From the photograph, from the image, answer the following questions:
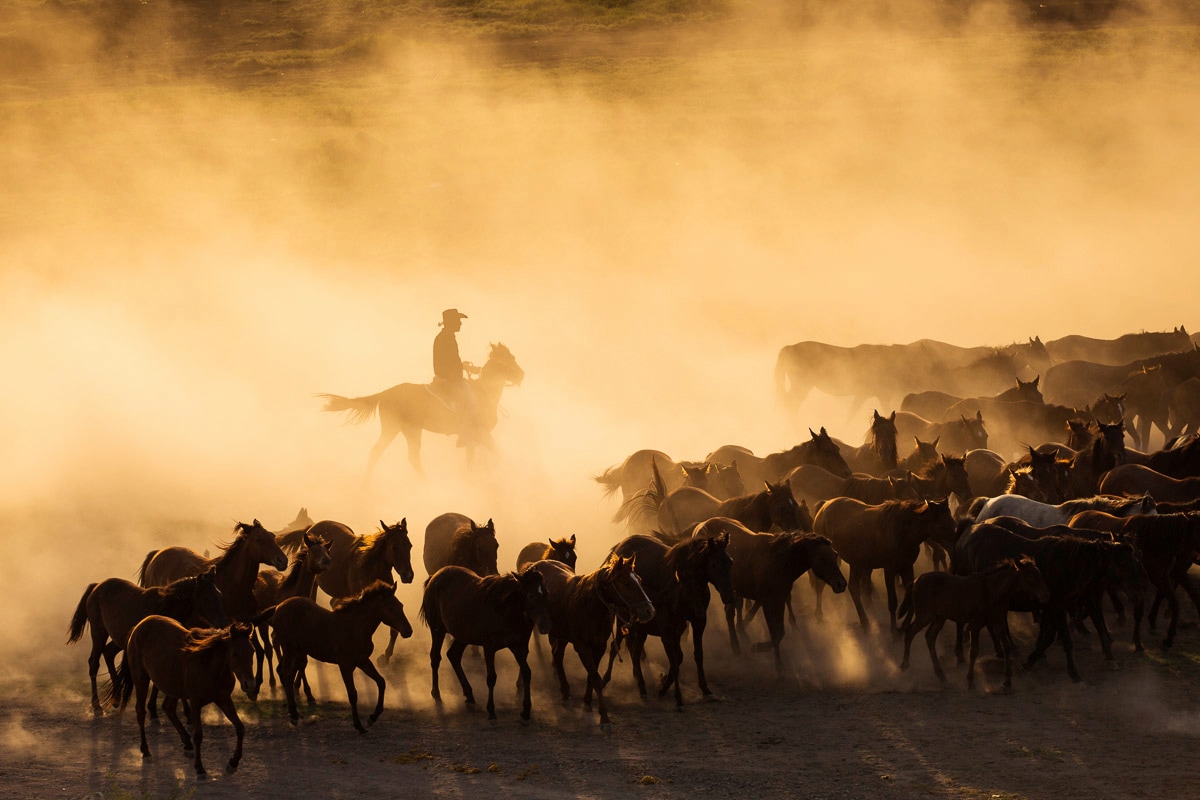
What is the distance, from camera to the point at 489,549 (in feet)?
43.4

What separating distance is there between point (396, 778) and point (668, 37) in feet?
165

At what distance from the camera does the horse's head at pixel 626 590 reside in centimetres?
1102

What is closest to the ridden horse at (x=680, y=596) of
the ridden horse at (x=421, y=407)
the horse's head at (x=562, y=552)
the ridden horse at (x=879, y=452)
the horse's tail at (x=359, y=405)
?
the horse's head at (x=562, y=552)

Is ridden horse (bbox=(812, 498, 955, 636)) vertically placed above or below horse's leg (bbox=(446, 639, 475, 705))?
above

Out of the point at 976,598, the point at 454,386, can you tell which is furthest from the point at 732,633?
the point at 454,386

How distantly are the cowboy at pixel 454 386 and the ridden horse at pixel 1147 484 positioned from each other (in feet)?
31.9

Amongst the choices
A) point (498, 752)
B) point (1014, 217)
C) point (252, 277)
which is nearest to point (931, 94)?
point (1014, 217)

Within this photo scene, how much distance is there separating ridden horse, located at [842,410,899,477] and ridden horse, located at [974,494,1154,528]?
2812 mm

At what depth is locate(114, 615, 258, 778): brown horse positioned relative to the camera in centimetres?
1021

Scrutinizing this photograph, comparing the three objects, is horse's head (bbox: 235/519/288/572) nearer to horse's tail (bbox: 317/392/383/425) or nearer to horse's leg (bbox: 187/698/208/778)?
horse's leg (bbox: 187/698/208/778)

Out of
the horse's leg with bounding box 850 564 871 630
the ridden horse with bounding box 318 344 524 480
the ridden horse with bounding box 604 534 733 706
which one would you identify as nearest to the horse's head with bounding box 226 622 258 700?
the ridden horse with bounding box 604 534 733 706

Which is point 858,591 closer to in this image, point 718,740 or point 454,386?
point 718,740

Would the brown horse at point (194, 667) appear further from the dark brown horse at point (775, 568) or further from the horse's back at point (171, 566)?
the dark brown horse at point (775, 568)

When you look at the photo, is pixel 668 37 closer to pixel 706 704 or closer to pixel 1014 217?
pixel 1014 217
